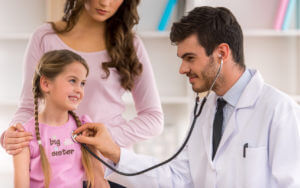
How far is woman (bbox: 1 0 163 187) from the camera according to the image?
151cm

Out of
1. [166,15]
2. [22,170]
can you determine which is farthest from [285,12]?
[22,170]

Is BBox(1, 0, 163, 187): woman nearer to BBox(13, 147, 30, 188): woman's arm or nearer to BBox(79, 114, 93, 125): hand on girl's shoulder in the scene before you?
BBox(79, 114, 93, 125): hand on girl's shoulder

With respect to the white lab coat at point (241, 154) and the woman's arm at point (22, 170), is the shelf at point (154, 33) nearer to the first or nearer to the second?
the white lab coat at point (241, 154)

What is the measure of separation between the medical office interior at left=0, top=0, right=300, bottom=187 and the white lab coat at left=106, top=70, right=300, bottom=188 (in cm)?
120

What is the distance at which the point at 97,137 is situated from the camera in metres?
1.32

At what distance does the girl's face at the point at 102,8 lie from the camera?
1488 millimetres

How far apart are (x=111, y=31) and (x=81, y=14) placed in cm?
13

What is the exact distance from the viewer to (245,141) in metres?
1.32

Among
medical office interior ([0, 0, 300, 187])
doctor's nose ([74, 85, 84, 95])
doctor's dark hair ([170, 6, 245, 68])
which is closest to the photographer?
doctor's nose ([74, 85, 84, 95])

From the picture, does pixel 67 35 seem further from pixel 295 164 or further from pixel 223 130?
pixel 295 164

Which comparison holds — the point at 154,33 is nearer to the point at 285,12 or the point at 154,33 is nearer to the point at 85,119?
the point at 285,12

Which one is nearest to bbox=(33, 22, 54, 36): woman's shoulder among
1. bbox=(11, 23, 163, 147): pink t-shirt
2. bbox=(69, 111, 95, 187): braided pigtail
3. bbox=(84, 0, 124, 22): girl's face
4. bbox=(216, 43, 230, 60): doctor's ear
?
bbox=(11, 23, 163, 147): pink t-shirt

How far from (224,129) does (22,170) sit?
0.64 meters

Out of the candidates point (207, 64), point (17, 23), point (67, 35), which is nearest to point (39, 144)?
point (67, 35)
